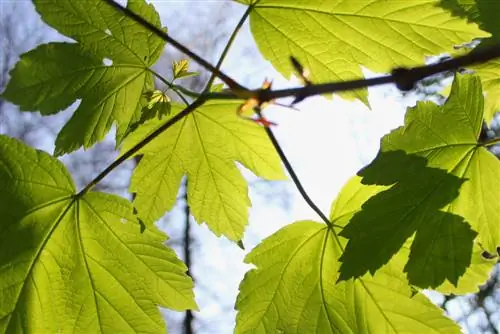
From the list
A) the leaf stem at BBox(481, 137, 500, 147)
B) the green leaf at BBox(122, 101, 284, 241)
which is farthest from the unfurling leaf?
the leaf stem at BBox(481, 137, 500, 147)

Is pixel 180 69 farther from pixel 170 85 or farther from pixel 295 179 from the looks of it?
pixel 295 179

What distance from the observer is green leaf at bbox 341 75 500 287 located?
77cm

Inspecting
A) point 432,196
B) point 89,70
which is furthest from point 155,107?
point 432,196

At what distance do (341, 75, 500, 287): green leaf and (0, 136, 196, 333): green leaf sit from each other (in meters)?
0.35

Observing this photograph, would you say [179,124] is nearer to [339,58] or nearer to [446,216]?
[339,58]

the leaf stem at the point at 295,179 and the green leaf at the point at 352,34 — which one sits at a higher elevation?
the green leaf at the point at 352,34

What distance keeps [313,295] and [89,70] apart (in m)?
0.50

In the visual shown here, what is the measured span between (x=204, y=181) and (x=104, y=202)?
17cm

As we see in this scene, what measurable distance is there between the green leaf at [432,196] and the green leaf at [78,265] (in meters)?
0.35

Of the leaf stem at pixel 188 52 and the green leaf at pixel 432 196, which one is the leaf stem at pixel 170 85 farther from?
the green leaf at pixel 432 196

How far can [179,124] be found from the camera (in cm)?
105

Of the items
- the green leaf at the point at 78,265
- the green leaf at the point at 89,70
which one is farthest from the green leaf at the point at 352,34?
the green leaf at the point at 78,265

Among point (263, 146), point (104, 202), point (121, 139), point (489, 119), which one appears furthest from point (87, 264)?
point (489, 119)

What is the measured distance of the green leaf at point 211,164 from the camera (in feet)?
3.33
